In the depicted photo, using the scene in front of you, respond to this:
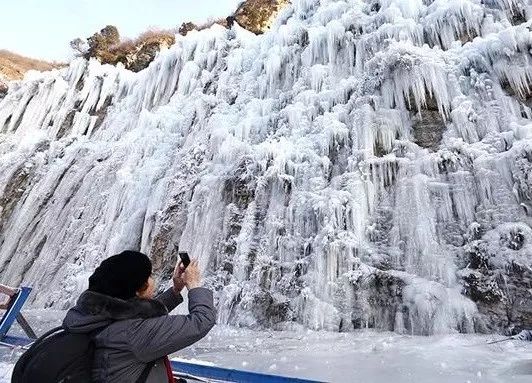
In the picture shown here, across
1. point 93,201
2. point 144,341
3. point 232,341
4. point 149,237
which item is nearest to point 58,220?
point 93,201

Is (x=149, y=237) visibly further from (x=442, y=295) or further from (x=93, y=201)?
(x=442, y=295)

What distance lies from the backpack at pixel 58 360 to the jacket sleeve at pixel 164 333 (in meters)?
0.14

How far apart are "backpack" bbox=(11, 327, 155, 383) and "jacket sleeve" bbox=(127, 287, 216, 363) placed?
139 mm

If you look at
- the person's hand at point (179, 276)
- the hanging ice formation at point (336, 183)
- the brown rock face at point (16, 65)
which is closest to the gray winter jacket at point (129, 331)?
the person's hand at point (179, 276)

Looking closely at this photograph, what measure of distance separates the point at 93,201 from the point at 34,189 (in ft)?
10.4

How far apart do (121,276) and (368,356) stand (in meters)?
3.90

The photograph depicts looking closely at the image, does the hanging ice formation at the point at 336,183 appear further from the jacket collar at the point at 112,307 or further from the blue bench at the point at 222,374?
the jacket collar at the point at 112,307

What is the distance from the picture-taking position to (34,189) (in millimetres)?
13719

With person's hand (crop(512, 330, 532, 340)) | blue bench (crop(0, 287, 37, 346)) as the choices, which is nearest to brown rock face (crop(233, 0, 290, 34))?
person's hand (crop(512, 330, 532, 340))

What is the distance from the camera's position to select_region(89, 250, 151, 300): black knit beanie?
1.59 metres

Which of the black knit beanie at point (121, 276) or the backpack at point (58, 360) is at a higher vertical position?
the black knit beanie at point (121, 276)

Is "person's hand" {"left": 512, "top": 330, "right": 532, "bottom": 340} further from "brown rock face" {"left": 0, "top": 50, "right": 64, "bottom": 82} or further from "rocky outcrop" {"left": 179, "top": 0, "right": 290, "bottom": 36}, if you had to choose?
"brown rock face" {"left": 0, "top": 50, "right": 64, "bottom": 82}

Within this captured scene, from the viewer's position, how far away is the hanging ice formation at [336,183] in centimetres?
649

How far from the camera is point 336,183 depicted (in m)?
7.83
